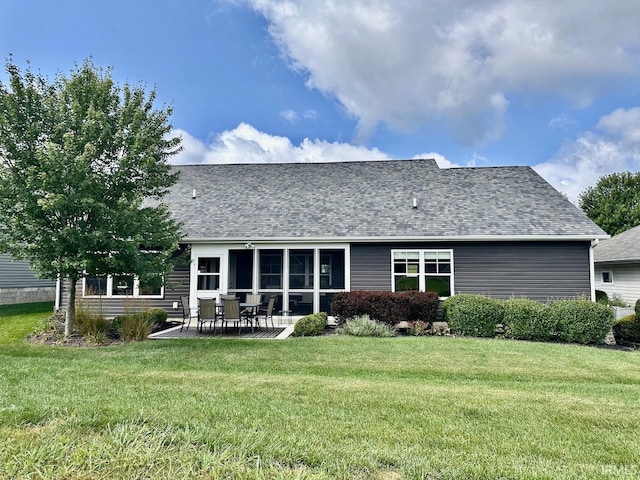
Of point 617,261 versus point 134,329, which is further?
point 617,261

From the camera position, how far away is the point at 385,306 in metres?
10.3

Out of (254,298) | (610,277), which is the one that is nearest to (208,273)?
(254,298)

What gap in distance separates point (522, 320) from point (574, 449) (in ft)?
21.7

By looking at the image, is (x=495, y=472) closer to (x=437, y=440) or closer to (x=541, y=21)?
(x=437, y=440)

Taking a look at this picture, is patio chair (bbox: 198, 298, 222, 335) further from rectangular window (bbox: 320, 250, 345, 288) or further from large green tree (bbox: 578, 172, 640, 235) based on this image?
large green tree (bbox: 578, 172, 640, 235)

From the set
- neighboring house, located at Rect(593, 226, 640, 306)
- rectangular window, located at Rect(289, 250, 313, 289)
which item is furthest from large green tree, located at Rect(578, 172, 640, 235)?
rectangular window, located at Rect(289, 250, 313, 289)

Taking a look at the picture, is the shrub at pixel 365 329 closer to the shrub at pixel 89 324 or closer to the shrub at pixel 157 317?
the shrub at pixel 157 317

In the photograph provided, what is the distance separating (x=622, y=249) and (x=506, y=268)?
12.0 m

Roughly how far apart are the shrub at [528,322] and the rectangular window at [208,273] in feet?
28.6

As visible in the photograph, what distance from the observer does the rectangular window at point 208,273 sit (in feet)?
41.5

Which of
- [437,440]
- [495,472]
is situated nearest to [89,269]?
[437,440]

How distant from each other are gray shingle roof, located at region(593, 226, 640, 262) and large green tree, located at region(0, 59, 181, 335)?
1958 centimetres

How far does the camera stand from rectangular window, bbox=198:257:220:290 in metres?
12.6

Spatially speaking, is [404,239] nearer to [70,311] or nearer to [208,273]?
[208,273]
